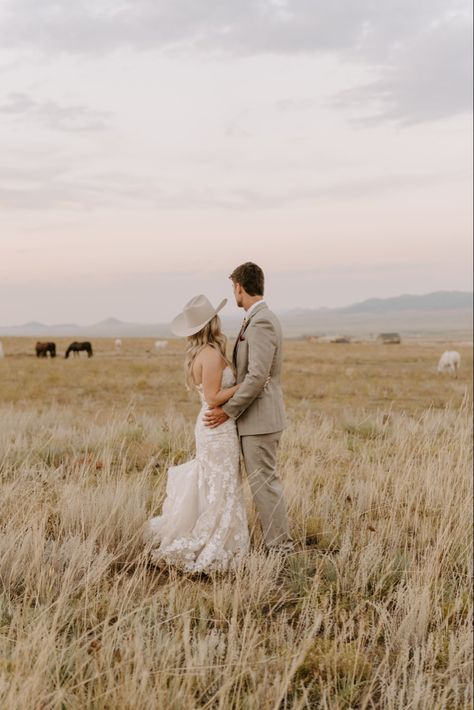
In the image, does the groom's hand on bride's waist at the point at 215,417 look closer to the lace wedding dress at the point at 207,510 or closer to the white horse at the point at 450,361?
the lace wedding dress at the point at 207,510

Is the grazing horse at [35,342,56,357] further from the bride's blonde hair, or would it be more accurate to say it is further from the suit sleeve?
the suit sleeve

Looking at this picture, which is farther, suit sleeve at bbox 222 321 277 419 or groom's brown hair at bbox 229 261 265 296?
groom's brown hair at bbox 229 261 265 296

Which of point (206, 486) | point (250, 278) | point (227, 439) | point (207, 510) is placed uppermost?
point (250, 278)

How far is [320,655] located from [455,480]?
4.10 metres

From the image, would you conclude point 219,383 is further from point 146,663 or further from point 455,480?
point 455,480

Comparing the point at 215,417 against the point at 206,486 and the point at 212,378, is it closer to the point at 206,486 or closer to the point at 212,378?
the point at 212,378

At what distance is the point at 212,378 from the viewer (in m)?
5.10

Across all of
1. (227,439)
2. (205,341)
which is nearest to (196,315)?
(205,341)

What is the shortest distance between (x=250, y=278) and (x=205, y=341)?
62 cm

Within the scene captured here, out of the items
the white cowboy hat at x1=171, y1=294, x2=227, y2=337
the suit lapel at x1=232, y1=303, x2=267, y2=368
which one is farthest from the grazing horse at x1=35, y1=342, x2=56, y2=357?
the white cowboy hat at x1=171, y1=294, x2=227, y2=337

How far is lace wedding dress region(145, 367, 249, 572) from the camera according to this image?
5.07 metres

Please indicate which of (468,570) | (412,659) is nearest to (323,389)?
(468,570)

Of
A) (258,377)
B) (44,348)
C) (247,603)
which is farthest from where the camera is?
(44,348)

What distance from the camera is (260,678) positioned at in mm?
3518
